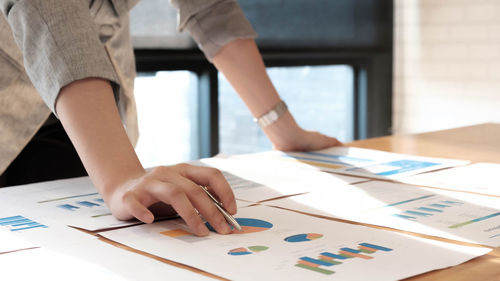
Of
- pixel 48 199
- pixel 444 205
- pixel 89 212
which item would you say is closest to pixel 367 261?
pixel 444 205

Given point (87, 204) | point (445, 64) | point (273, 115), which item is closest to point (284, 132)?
point (273, 115)

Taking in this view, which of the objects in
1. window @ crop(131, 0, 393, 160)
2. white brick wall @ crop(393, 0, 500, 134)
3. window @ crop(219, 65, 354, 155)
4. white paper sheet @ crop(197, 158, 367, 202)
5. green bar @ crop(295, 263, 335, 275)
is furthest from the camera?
white brick wall @ crop(393, 0, 500, 134)

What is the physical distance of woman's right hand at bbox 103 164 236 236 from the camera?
2.33 feet

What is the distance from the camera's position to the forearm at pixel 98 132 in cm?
81

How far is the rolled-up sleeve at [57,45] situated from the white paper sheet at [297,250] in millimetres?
229

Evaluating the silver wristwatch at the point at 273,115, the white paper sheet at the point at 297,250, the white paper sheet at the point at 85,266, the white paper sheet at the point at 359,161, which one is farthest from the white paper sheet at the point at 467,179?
the white paper sheet at the point at 85,266

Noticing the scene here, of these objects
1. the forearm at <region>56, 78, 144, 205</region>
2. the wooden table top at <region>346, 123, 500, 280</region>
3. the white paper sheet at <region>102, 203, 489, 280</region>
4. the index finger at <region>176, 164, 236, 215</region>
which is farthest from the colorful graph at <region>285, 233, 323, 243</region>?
the wooden table top at <region>346, 123, 500, 280</region>

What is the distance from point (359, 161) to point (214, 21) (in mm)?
402

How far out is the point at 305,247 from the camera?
64cm

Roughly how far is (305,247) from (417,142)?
857mm

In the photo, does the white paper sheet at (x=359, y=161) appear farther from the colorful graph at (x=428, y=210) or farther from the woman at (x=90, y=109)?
the colorful graph at (x=428, y=210)

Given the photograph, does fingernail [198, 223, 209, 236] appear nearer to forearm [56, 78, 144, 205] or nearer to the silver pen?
the silver pen

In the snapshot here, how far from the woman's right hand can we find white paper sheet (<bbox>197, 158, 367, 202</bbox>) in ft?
0.42

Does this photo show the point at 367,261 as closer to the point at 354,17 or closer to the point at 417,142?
the point at 417,142
